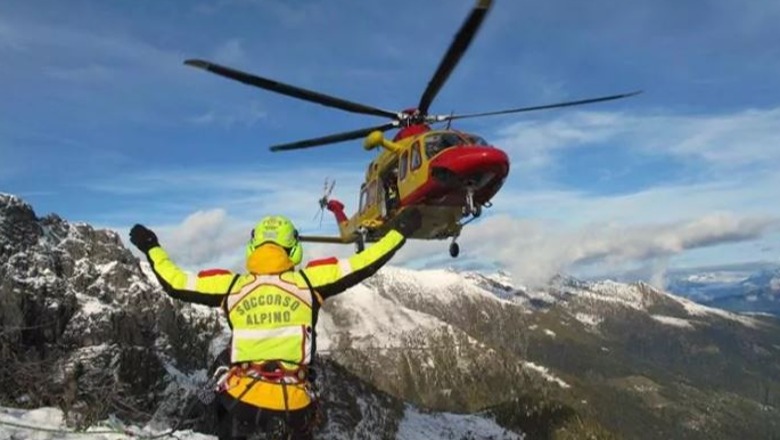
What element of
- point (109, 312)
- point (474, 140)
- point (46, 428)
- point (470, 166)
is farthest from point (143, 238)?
point (109, 312)

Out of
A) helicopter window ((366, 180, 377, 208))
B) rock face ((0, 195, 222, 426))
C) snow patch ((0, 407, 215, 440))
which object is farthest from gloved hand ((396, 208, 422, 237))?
rock face ((0, 195, 222, 426))

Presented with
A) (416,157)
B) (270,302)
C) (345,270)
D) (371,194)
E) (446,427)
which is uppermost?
(416,157)

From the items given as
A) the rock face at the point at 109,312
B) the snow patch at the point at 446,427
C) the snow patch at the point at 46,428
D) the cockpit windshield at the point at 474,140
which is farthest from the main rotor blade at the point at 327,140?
the snow patch at the point at 446,427

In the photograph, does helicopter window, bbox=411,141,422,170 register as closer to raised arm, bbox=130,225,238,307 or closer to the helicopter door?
the helicopter door

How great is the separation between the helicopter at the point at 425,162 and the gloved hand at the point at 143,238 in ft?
33.4

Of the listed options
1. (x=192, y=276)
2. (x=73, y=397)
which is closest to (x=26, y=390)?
(x=73, y=397)

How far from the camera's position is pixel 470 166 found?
19094 mm

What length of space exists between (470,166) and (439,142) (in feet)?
6.19

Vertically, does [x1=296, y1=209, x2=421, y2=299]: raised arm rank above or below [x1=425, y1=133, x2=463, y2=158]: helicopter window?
below

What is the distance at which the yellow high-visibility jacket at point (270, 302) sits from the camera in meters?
6.26

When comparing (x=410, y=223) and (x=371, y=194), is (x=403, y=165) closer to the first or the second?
(x=371, y=194)

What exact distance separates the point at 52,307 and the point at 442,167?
7362 cm

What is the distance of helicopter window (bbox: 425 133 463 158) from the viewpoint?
20.4m

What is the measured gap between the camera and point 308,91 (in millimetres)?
18219
